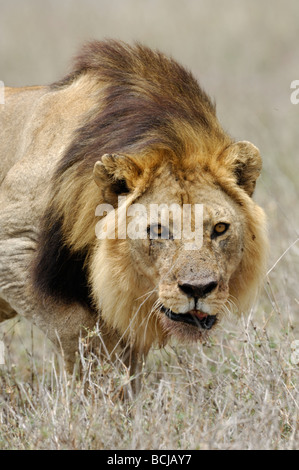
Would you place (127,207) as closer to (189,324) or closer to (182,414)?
(189,324)

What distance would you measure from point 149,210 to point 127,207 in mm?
125

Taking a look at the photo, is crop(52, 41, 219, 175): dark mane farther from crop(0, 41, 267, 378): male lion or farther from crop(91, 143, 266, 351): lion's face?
crop(91, 143, 266, 351): lion's face

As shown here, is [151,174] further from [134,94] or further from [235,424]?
[235,424]

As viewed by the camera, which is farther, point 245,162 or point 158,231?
point 245,162

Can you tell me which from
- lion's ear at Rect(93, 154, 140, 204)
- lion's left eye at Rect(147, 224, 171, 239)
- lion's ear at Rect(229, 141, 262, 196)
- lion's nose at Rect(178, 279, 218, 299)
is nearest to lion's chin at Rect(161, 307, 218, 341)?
lion's nose at Rect(178, 279, 218, 299)

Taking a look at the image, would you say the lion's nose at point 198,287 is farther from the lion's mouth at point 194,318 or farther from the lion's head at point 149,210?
the lion's mouth at point 194,318

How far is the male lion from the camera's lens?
4.23 meters

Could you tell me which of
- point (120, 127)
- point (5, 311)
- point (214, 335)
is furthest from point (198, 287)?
point (5, 311)

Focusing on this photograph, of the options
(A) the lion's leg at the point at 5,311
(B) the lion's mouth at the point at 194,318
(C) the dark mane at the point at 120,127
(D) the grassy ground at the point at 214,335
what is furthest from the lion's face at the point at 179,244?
(A) the lion's leg at the point at 5,311

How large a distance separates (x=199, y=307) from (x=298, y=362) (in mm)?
912

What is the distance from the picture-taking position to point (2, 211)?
16.0 feet

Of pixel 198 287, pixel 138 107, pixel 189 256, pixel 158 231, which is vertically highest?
pixel 138 107

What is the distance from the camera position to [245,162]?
4.50 m
